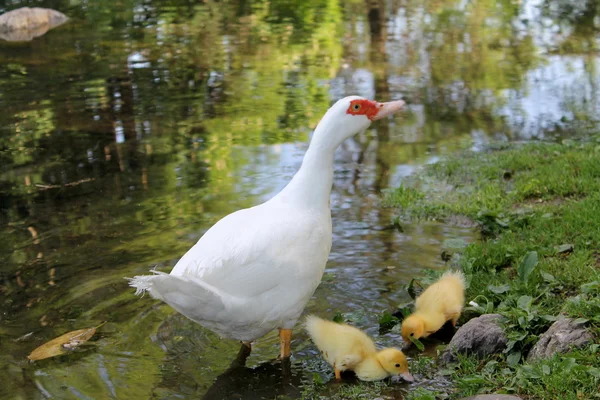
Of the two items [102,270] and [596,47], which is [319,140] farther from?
[596,47]

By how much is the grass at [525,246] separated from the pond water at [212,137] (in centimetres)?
36

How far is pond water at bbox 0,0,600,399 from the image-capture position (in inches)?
184

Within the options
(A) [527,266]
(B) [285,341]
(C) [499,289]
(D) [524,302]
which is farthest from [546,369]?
(B) [285,341]

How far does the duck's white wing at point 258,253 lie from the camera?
4.12 metres

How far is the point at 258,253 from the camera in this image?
4176mm

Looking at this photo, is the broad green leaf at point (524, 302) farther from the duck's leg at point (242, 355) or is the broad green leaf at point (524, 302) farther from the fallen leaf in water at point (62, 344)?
the fallen leaf in water at point (62, 344)

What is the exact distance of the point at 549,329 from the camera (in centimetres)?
400

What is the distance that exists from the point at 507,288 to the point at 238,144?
4563 millimetres

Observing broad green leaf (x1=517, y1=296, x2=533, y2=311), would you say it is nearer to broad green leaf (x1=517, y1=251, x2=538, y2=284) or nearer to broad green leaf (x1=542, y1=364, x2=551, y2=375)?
broad green leaf (x1=517, y1=251, x2=538, y2=284)

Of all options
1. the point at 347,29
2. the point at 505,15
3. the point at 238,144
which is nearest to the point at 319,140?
the point at 238,144

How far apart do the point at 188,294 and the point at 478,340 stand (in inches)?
59.7

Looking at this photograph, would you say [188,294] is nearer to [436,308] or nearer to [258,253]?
[258,253]

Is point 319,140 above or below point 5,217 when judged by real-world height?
above

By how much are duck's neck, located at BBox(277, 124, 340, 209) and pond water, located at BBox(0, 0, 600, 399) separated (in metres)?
0.84
